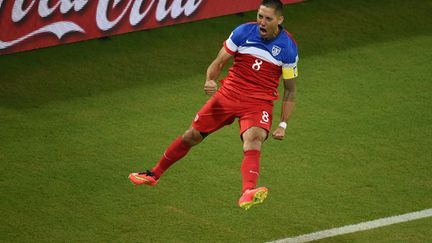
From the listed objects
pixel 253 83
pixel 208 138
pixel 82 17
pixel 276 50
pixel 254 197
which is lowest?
pixel 208 138

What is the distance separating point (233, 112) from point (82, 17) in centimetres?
358

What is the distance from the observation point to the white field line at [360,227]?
312 inches

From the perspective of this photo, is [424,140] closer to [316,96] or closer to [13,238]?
[316,96]

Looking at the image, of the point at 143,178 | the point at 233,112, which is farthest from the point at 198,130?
the point at 143,178

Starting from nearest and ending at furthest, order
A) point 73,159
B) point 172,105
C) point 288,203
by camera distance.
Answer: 1. point 288,203
2. point 73,159
3. point 172,105

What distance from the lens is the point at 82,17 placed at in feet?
36.3

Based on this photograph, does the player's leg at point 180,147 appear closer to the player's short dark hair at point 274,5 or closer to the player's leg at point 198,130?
the player's leg at point 198,130

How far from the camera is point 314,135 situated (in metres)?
9.93

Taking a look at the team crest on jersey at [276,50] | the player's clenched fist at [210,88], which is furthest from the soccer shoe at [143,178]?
the team crest on jersey at [276,50]

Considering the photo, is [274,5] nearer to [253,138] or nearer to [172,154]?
[253,138]

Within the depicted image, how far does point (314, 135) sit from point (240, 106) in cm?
206

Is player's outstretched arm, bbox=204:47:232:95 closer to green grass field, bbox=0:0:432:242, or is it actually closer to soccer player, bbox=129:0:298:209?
soccer player, bbox=129:0:298:209

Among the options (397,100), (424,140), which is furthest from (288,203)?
(397,100)

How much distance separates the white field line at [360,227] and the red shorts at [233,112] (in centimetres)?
94
